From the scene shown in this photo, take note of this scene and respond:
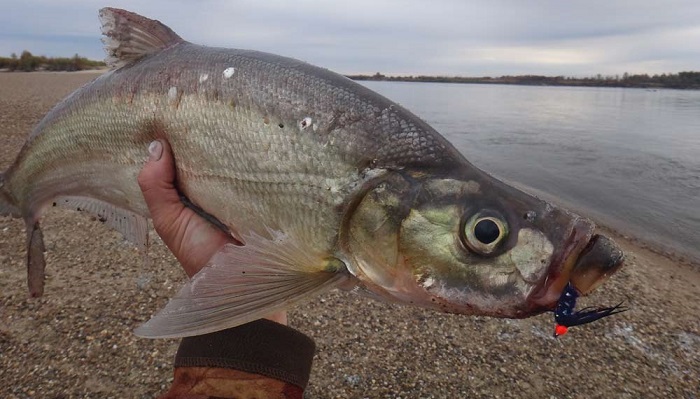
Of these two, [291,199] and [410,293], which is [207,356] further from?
[410,293]

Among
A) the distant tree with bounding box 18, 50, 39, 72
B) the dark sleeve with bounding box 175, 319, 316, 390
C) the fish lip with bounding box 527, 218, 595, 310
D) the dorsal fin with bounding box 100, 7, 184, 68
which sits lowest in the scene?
the dark sleeve with bounding box 175, 319, 316, 390

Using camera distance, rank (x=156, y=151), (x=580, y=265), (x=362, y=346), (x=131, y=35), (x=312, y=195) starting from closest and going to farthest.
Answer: (x=580, y=265)
(x=312, y=195)
(x=156, y=151)
(x=131, y=35)
(x=362, y=346)

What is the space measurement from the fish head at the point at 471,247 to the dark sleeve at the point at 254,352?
65 centimetres

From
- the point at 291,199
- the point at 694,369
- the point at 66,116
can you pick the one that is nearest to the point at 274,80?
the point at 291,199

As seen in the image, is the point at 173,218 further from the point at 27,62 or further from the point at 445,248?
the point at 27,62

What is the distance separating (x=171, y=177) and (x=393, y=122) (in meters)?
1.35

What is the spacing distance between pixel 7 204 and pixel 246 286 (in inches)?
117

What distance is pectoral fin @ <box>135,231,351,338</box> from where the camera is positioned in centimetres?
205

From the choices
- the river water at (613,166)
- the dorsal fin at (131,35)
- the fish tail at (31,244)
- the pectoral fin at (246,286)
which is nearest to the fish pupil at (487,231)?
the pectoral fin at (246,286)

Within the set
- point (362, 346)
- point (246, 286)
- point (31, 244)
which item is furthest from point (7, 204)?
point (362, 346)

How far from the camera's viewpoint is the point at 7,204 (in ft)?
13.2

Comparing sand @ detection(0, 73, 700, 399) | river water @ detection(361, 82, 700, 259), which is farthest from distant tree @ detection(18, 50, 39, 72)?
sand @ detection(0, 73, 700, 399)

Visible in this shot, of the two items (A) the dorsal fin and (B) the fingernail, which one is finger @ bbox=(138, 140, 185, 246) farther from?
(A) the dorsal fin

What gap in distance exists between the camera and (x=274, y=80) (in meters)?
2.60
